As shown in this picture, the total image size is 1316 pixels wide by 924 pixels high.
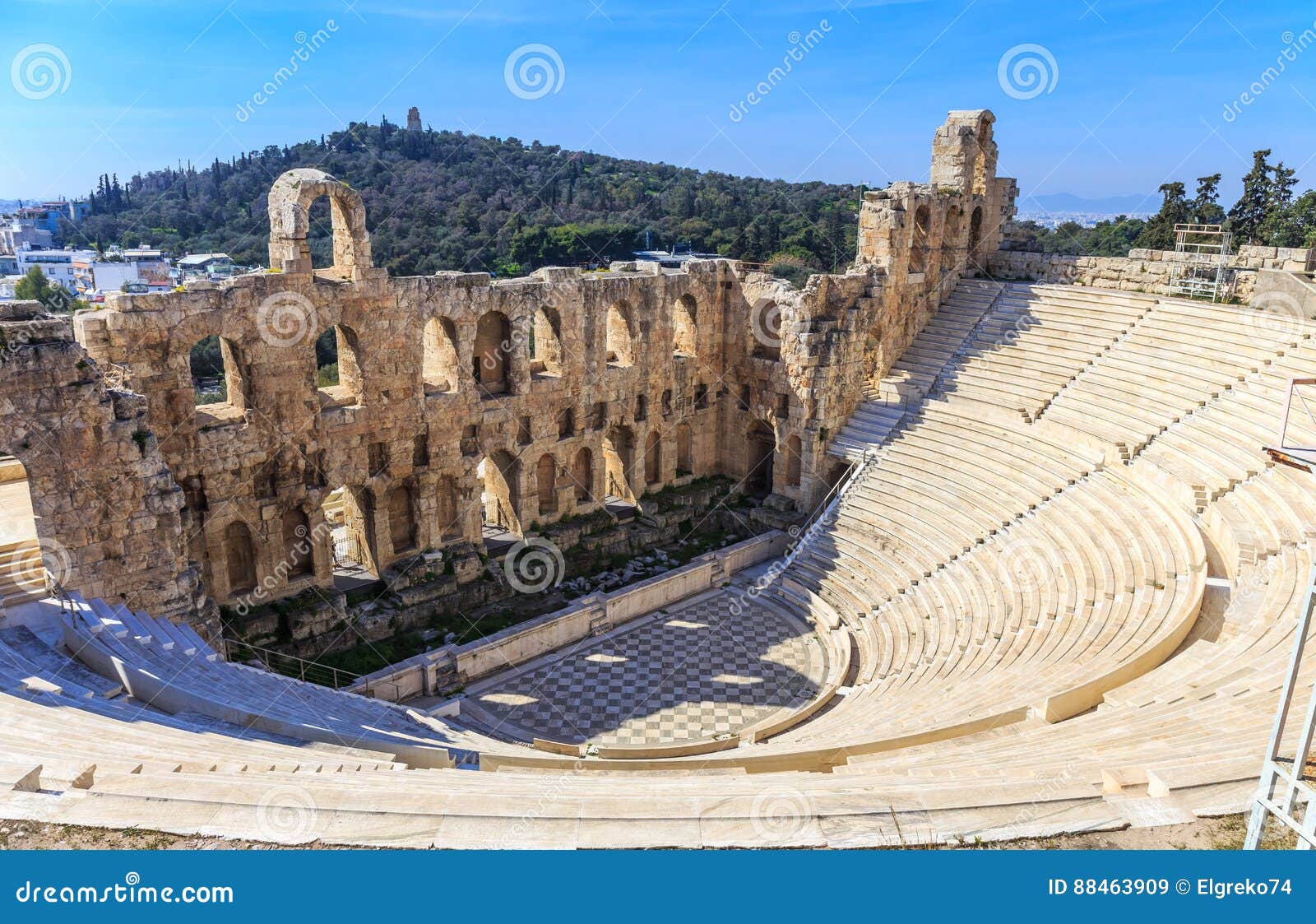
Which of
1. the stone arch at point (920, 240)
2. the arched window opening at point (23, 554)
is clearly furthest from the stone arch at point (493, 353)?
the stone arch at point (920, 240)

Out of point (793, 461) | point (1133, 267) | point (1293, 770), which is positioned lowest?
point (793, 461)

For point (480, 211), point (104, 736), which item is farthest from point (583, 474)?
point (480, 211)

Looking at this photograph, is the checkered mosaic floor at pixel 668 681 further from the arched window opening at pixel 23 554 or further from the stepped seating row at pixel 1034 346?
the stepped seating row at pixel 1034 346

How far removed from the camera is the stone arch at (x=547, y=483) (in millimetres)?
22875

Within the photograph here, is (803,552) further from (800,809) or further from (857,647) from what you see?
(800,809)

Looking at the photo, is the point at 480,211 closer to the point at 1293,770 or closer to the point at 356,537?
the point at 356,537

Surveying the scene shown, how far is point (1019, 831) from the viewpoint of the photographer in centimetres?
681

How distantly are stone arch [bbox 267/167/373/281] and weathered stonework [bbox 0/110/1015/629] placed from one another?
0.04m

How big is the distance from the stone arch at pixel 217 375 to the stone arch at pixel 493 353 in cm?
553

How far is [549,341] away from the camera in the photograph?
2239cm

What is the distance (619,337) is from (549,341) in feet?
8.18

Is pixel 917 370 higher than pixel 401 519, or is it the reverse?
pixel 917 370

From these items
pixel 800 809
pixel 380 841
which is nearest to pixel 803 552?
pixel 800 809

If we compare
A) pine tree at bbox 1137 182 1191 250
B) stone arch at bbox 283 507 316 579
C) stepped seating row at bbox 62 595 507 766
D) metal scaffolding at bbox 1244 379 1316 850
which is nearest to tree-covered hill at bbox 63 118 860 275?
pine tree at bbox 1137 182 1191 250
